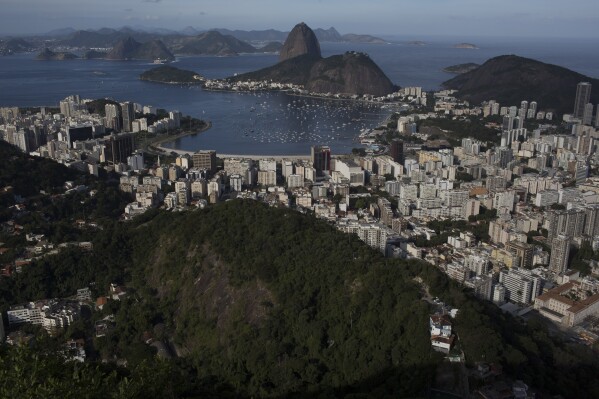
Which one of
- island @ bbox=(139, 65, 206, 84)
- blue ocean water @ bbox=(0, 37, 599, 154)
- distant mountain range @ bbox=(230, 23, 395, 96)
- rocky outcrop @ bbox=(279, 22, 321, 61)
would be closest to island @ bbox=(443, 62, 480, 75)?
blue ocean water @ bbox=(0, 37, 599, 154)

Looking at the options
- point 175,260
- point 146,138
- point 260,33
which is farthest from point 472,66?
point 260,33

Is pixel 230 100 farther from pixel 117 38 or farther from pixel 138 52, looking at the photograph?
pixel 117 38

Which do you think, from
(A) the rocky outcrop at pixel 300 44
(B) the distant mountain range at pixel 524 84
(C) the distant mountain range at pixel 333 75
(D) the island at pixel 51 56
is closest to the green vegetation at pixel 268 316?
(B) the distant mountain range at pixel 524 84

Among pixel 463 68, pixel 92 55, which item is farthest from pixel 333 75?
pixel 92 55

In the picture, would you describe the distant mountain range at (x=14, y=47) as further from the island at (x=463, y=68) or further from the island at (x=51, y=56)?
the island at (x=463, y=68)

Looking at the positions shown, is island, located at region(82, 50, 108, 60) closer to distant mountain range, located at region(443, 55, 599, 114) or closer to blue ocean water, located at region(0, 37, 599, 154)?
blue ocean water, located at region(0, 37, 599, 154)

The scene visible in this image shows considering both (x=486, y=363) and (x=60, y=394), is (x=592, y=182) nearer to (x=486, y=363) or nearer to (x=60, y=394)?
(x=486, y=363)
